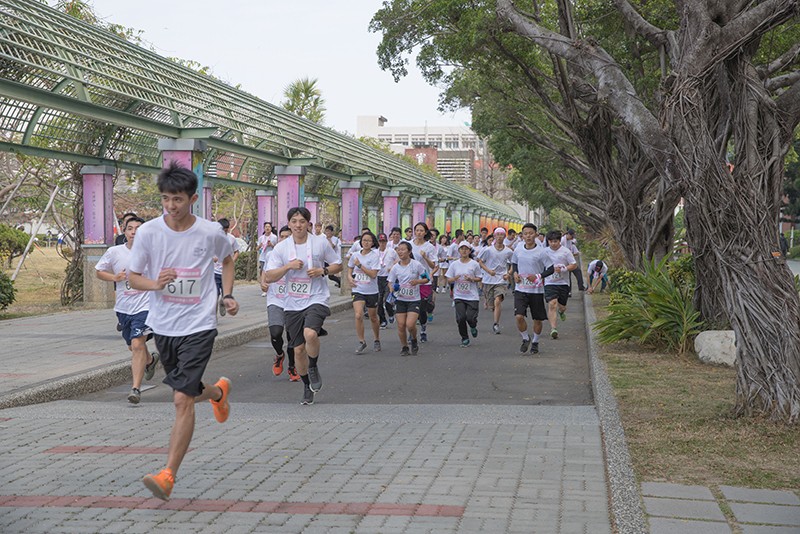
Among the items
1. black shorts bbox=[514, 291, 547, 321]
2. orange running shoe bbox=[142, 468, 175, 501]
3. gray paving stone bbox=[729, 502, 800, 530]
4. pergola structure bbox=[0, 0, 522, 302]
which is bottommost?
gray paving stone bbox=[729, 502, 800, 530]

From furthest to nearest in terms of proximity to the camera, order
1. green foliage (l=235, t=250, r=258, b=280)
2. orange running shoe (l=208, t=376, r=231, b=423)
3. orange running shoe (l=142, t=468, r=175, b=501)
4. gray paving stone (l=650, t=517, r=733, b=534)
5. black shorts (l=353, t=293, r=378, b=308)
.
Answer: green foliage (l=235, t=250, r=258, b=280)
black shorts (l=353, t=293, r=378, b=308)
orange running shoe (l=208, t=376, r=231, b=423)
orange running shoe (l=142, t=468, r=175, b=501)
gray paving stone (l=650, t=517, r=733, b=534)

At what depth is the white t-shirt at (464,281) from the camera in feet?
48.5

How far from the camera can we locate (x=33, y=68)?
1431 cm

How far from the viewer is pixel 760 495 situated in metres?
5.69

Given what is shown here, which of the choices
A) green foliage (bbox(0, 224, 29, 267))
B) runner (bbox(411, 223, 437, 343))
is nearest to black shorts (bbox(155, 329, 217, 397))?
runner (bbox(411, 223, 437, 343))

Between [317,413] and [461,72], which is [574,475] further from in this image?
[461,72]

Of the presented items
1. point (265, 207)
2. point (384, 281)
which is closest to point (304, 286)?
point (384, 281)

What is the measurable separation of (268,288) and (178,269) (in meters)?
4.35

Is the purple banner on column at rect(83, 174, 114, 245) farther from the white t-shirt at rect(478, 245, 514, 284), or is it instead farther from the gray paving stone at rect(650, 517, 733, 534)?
the gray paving stone at rect(650, 517, 733, 534)

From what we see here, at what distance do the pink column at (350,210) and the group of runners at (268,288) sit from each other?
948 cm

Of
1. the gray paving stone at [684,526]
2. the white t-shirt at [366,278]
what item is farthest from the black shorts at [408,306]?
the gray paving stone at [684,526]

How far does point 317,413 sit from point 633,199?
12.8m

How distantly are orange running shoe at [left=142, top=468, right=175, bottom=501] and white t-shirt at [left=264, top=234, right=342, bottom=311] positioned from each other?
4.26m

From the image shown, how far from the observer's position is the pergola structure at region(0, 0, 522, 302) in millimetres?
14707
